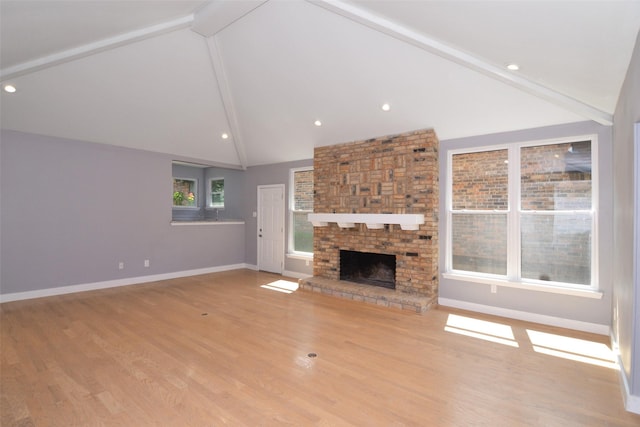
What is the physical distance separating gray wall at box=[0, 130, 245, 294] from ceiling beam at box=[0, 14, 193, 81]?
5.06 feet

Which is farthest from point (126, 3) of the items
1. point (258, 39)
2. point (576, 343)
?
point (576, 343)

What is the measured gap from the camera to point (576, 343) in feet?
11.1

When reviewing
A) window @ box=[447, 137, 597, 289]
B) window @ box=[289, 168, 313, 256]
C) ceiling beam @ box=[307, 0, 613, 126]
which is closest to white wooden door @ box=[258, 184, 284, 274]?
window @ box=[289, 168, 313, 256]

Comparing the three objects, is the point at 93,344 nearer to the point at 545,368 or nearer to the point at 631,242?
the point at 545,368

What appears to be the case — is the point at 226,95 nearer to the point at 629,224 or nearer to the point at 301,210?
the point at 301,210

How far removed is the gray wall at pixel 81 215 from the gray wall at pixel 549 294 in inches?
202

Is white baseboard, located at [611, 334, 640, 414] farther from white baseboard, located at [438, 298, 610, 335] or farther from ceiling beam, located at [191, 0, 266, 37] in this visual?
ceiling beam, located at [191, 0, 266, 37]

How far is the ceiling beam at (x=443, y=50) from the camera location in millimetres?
3102

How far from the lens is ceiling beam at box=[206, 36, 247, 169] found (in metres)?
4.39

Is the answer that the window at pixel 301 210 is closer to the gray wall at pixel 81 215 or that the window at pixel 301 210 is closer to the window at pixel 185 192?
the gray wall at pixel 81 215

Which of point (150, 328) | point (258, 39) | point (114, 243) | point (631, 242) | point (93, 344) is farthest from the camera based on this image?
point (114, 243)

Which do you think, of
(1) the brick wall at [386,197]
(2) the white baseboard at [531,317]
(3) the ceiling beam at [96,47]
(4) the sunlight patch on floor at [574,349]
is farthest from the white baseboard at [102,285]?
(4) the sunlight patch on floor at [574,349]

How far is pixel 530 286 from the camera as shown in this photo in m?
4.05

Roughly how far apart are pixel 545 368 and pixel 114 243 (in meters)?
6.38
